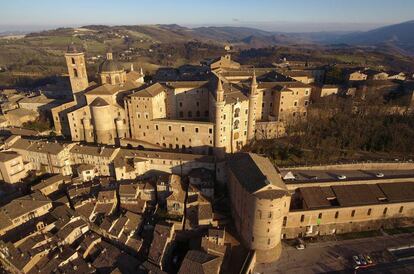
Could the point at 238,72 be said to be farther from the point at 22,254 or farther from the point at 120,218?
the point at 22,254

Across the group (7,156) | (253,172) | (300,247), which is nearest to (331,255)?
(300,247)

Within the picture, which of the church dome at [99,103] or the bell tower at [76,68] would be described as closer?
the church dome at [99,103]

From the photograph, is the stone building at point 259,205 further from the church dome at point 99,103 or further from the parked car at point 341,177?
the church dome at point 99,103

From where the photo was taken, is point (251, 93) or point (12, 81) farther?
point (12, 81)

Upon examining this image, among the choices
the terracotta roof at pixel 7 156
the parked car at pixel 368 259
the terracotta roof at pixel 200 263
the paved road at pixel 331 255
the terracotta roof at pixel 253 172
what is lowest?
the paved road at pixel 331 255

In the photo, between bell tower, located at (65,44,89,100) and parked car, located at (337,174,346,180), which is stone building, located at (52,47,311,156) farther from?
parked car, located at (337,174,346,180)

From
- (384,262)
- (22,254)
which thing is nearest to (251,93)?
(384,262)

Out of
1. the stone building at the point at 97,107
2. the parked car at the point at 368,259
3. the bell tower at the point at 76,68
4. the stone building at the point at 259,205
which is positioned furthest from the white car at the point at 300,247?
the bell tower at the point at 76,68

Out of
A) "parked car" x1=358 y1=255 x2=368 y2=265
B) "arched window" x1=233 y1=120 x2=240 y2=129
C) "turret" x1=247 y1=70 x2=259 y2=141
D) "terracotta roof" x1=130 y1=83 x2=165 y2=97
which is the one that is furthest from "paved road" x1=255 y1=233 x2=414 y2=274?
"terracotta roof" x1=130 y1=83 x2=165 y2=97
